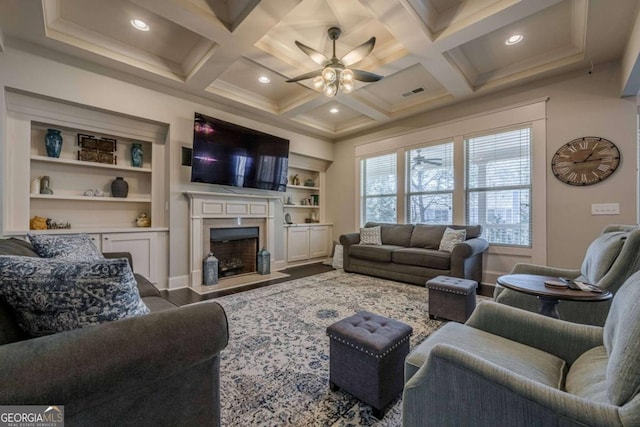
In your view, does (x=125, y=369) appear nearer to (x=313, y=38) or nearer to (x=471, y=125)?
(x=313, y=38)

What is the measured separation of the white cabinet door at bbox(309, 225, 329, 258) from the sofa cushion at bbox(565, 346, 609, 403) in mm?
5117

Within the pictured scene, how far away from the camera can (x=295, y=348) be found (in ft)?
7.09

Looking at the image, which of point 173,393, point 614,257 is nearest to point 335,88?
point 614,257

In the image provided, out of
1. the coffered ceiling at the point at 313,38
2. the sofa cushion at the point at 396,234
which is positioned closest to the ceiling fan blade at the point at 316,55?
the coffered ceiling at the point at 313,38

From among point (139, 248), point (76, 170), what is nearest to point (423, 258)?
point (139, 248)

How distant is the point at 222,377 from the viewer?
179 cm

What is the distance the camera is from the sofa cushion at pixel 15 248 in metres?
1.49

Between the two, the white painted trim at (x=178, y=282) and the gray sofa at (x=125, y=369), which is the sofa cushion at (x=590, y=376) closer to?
the gray sofa at (x=125, y=369)

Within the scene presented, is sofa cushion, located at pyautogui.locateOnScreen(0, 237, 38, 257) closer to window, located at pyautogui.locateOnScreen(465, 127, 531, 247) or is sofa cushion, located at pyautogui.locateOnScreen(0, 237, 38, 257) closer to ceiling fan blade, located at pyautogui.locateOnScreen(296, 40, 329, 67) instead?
ceiling fan blade, located at pyautogui.locateOnScreen(296, 40, 329, 67)

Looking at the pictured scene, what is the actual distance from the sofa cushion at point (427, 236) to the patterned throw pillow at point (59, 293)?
4.40 m

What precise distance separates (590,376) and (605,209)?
3559 millimetres

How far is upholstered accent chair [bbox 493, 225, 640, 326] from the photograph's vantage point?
1627 mm

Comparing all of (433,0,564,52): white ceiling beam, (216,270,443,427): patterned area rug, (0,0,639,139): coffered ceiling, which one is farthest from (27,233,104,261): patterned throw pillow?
(433,0,564,52): white ceiling beam

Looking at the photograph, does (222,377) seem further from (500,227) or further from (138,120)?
(500,227)
